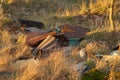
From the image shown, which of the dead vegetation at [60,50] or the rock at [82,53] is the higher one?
the dead vegetation at [60,50]

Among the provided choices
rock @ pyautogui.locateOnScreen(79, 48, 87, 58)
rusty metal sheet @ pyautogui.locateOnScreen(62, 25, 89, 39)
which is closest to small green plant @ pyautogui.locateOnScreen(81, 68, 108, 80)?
rock @ pyautogui.locateOnScreen(79, 48, 87, 58)

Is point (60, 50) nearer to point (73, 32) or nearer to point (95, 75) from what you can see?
point (73, 32)

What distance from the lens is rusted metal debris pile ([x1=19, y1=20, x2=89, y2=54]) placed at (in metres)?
8.89

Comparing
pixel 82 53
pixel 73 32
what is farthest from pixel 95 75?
pixel 73 32

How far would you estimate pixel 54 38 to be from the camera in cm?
904

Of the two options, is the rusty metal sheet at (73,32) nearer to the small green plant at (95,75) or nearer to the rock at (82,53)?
the rock at (82,53)

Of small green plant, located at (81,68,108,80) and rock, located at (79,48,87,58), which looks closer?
small green plant, located at (81,68,108,80)

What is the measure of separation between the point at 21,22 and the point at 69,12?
2.33 meters

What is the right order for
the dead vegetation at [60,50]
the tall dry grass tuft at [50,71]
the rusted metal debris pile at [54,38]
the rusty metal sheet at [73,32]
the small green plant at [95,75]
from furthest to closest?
the rusty metal sheet at [73,32]
the rusted metal debris pile at [54,38]
the dead vegetation at [60,50]
the tall dry grass tuft at [50,71]
the small green plant at [95,75]

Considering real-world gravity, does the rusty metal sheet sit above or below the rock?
above

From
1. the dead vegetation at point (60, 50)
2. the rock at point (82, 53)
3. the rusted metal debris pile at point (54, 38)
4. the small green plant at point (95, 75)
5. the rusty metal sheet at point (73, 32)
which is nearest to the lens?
the small green plant at point (95, 75)

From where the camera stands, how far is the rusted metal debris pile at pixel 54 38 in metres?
8.89

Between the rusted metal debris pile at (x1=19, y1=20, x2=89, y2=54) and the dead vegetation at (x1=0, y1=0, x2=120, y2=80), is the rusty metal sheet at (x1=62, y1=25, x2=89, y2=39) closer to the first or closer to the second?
the rusted metal debris pile at (x1=19, y1=20, x2=89, y2=54)

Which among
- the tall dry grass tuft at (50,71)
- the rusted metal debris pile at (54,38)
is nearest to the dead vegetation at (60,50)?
the tall dry grass tuft at (50,71)
